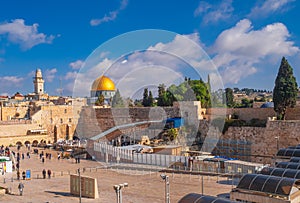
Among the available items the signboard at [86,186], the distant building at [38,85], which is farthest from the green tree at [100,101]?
the signboard at [86,186]

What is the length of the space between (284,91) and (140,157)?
12.6 metres

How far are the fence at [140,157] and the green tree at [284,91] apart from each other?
1070 centimetres

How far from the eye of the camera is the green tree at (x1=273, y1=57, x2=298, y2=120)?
986 inches

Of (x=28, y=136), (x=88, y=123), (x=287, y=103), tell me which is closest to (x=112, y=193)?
(x=287, y=103)

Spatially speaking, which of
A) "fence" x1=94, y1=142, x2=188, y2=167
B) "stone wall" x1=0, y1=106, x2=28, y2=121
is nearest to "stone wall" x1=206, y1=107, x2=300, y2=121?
"fence" x1=94, y1=142, x2=188, y2=167

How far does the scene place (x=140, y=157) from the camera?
19.9 metres

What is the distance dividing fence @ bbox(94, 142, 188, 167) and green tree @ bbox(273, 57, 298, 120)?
1070 centimetres

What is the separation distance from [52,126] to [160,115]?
15.6 meters

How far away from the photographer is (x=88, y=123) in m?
43.8

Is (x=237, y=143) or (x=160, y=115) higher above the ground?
(x=160, y=115)

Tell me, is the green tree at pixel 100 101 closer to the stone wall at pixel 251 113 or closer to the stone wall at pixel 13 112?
the stone wall at pixel 13 112

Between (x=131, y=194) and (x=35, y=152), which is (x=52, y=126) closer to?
(x=35, y=152)

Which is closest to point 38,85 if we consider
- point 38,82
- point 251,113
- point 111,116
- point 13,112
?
point 38,82

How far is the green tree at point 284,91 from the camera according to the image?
25047mm
